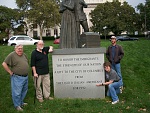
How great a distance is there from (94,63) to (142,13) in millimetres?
51821

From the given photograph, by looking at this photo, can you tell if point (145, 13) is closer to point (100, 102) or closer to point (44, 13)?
point (44, 13)

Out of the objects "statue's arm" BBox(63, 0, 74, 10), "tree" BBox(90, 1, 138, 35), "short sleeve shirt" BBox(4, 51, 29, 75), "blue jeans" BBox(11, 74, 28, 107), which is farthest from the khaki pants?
"tree" BBox(90, 1, 138, 35)

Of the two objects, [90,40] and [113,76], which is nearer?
[113,76]

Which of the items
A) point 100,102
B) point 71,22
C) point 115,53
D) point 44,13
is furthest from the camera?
point 44,13

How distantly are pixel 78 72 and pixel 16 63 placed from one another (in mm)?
2096

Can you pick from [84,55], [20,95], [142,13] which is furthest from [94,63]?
[142,13]

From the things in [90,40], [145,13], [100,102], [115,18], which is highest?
[145,13]

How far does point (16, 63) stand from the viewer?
617 cm

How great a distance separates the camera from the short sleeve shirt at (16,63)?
20.1ft

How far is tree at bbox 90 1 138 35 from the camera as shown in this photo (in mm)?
50281

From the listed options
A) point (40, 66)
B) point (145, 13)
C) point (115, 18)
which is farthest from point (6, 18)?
point (40, 66)

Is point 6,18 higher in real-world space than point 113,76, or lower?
higher

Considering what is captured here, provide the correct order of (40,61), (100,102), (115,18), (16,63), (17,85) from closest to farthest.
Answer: (16,63) < (17,85) < (40,61) < (100,102) < (115,18)

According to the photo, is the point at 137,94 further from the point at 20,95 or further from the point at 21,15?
the point at 21,15
